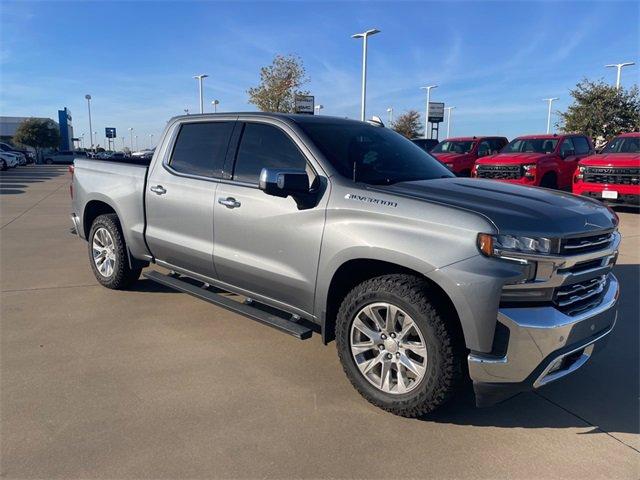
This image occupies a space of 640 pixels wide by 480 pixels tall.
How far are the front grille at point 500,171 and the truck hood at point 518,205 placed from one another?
10226 mm

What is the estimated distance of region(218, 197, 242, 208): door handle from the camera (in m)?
4.00

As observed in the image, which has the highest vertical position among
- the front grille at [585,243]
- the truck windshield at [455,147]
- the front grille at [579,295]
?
the truck windshield at [455,147]

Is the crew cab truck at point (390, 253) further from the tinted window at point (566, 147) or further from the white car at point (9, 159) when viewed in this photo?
the white car at point (9, 159)

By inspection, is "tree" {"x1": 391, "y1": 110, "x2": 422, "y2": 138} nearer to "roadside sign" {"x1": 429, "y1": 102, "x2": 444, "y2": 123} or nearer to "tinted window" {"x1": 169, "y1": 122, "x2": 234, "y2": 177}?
"roadside sign" {"x1": 429, "y1": 102, "x2": 444, "y2": 123}

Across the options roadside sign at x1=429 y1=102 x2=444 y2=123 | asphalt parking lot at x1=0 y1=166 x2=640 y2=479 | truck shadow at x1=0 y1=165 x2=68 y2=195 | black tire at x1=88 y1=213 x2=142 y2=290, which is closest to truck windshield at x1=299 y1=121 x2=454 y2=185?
asphalt parking lot at x1=0 y1=166 x2=640 y2=479

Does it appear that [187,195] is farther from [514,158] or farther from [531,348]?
[514,158]

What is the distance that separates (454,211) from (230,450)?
1.81m

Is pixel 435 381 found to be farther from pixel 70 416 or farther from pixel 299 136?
pixel 70 416

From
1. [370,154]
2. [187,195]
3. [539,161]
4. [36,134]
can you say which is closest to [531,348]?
[370,154]

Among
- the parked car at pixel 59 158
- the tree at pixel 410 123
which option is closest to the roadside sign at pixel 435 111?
the tree at pixel 410 123

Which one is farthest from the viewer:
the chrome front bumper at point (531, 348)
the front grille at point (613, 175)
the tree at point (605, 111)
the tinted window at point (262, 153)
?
the tree at point (605, 111)

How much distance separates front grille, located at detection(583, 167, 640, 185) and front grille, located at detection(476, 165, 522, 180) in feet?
5.66

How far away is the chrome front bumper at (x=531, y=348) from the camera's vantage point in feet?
8.89

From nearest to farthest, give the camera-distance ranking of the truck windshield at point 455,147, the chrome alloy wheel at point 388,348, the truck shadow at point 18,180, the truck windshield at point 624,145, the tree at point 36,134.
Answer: the chrome alloy wheel at point 388,348
the truck windshield at point 624,145
the truck windshield at point 455,147
the truck shadow at point 18,180
the tree at point 36,134
